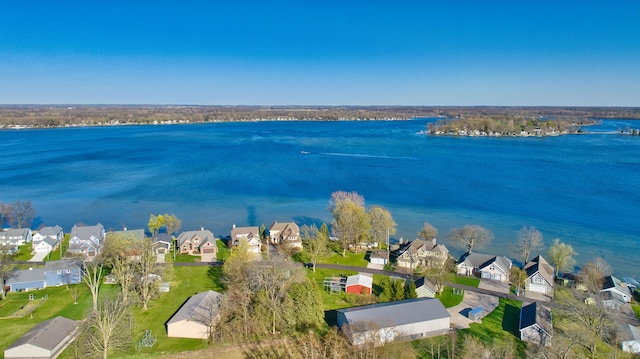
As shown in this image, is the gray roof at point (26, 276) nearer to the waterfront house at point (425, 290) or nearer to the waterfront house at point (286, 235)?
the waterfront house at point (286, 235)

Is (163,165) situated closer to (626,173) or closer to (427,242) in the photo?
(427,242)

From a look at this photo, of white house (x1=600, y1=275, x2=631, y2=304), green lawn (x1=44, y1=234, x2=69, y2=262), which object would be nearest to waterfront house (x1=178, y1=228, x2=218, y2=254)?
green lawn (x1=44, y1=234, x2=69, y2=262)

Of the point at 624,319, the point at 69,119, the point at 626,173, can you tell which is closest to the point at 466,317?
the point at 624,319

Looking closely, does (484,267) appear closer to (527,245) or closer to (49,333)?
(527,245)

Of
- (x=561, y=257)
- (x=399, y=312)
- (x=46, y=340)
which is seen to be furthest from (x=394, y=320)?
(x=46, y=340)

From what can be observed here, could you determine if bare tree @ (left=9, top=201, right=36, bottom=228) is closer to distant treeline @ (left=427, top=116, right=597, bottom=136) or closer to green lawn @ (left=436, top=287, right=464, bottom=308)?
green lawn @ (left=436, top=287, right=464, bottom=308)

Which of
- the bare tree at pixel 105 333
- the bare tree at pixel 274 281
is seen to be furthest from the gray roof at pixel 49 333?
the bare tree at pixel 274 281
